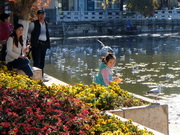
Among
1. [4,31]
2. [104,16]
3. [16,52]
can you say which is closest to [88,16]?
[104,16]

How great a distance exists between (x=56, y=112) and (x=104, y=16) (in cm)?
4601

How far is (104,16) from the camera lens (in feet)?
168

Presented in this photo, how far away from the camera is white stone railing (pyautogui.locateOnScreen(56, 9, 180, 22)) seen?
4884cm

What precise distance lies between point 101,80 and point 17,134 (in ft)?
12.6

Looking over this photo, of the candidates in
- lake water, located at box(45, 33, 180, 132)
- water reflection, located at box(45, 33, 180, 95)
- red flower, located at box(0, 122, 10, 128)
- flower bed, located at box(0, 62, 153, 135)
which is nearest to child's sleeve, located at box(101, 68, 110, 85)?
flower bed, located at box(0, 62, 153, 135)

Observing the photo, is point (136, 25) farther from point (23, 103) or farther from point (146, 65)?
point (23, 103)

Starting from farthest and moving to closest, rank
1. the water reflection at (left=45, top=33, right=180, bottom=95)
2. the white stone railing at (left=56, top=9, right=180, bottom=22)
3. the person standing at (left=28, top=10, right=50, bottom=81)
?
the white stone railing at (left=56, top=9, right=180, bottom=22)
the water reflection at (left=45, top=33, right=180, bottom=95)
the person standing at (left=28, top=10, right=50, bottom=81)

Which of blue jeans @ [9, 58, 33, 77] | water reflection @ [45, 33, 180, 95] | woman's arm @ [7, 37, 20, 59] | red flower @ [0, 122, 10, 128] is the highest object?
woman's arm @ [7, 37, 20, 59]

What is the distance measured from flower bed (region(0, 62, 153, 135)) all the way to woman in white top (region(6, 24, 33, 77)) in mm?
2432

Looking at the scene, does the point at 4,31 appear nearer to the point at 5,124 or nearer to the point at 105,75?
the point at 105,75

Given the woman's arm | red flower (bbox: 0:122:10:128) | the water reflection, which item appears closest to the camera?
Answer: red flower (bbox: 0:122:10:128)

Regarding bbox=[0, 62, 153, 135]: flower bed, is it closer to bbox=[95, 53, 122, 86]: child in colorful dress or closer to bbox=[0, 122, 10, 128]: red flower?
bbox=[0, 122, 10, 128]: red flower

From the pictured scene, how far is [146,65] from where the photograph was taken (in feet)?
75.2

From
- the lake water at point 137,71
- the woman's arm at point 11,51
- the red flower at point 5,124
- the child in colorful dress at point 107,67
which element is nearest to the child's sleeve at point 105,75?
the child in colorful dress at point 107,67
